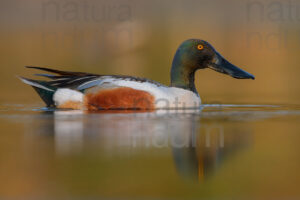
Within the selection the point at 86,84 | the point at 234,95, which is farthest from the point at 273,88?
the point at 86,84

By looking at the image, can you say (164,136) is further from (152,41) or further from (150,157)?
(152,41)

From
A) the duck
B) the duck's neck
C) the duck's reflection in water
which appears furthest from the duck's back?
the duck's reflection in water

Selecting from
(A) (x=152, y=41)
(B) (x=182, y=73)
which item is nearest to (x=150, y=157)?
(B) (x=182, y=73)

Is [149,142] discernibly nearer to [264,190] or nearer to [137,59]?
[264,190]

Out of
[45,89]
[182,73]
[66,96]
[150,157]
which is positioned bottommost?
[150,157]

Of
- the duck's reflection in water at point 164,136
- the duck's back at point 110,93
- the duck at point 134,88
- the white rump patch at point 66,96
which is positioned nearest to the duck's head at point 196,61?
the duck at point 134,88

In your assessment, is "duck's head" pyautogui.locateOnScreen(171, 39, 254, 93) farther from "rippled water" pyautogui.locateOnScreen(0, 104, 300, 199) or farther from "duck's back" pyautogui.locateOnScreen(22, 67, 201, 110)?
"rippled water" pyautogui.locateOnScreen(0, 104, 300, 199)
